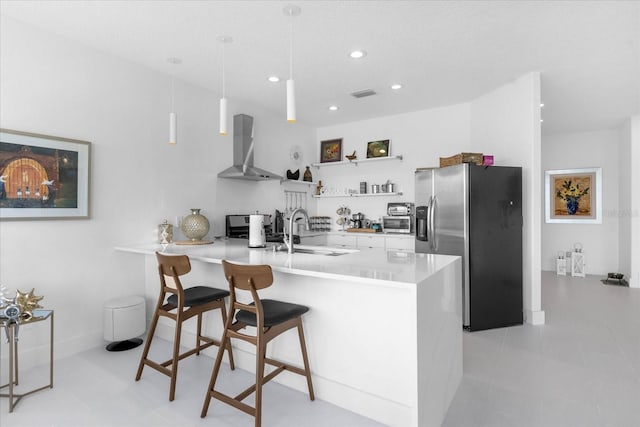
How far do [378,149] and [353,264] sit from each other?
376 centimetres

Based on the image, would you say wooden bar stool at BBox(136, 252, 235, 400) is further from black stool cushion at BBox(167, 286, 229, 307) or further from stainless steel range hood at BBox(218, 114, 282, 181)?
stainless steel range hood at BBox(218, 114, 282, 181)

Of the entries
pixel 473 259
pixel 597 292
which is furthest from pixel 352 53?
pixel 597 292

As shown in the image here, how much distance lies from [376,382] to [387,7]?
8.33ft

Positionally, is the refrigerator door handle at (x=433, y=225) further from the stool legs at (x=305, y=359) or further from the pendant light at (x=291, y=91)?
the stool legs at (x=305, y=359)

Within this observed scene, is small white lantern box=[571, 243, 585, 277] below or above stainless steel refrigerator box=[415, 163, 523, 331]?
below

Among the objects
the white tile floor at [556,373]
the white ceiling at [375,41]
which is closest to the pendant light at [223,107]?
the white ceiling at [375,41]

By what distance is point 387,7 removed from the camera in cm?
251

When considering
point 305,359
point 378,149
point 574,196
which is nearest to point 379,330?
point 305,359

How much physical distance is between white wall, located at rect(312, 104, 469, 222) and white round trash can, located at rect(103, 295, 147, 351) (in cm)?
356

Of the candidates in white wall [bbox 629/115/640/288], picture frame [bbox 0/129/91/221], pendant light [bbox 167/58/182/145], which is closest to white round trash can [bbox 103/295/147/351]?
picture frame [bbox 0/129/91/221]

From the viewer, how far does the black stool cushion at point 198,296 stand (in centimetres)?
237

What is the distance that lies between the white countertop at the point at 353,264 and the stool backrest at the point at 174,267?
0.17 meters

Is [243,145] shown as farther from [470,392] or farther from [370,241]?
[470,392]

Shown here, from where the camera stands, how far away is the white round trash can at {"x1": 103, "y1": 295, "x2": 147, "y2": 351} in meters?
2.98
